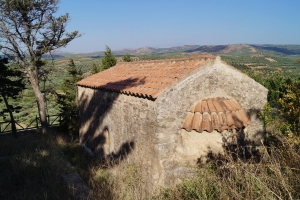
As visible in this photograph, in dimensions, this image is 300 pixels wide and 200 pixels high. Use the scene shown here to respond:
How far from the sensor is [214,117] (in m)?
5.64

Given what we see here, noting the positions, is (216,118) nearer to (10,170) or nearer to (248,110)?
(248,110)

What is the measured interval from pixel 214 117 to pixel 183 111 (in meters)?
0.71

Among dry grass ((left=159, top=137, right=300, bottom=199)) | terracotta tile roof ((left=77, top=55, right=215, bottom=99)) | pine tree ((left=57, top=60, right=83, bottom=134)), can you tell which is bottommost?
pine tree ((left=57, top=60, right=83, bottom=134))

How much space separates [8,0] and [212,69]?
11515 millimetres

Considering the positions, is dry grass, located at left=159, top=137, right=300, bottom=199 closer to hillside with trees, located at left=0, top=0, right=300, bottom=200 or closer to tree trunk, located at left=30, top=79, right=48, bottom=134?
hillside with trees, located at left=0, top=0, right=300, bottom=200

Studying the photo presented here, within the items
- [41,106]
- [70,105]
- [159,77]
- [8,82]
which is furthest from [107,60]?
[159,77]

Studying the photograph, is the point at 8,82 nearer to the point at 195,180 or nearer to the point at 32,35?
the point at 32,35

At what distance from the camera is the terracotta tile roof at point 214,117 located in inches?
220

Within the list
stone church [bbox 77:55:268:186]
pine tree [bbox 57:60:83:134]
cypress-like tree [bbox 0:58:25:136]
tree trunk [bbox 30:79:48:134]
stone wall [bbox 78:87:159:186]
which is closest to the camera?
stone church [bbox 77:55:268:186]

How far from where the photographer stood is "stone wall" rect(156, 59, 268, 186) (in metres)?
5.71

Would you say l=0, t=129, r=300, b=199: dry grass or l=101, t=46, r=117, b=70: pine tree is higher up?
l=101, t=46, r=117, b=70: pine tree

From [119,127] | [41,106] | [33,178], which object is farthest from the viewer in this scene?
[41,106]

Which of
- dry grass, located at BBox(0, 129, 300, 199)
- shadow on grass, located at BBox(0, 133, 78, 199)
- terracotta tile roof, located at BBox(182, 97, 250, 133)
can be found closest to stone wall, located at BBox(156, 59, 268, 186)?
terracotta tile roof, located at BBox(182, 97, 250, 133)

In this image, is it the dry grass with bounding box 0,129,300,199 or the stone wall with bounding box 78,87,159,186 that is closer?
the dry grass with bounding box 0,129,300,199
